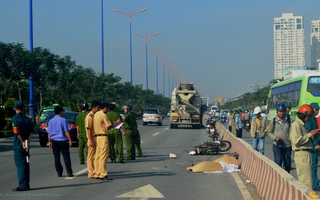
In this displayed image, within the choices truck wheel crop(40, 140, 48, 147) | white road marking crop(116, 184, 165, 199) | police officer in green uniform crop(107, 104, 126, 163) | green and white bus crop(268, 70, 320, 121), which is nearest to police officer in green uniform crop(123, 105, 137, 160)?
police officer in green uniform crop(107, 104, 126, 163)

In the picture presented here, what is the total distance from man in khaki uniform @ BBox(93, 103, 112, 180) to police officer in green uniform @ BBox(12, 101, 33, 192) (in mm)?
1990

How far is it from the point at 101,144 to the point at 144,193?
2.32m

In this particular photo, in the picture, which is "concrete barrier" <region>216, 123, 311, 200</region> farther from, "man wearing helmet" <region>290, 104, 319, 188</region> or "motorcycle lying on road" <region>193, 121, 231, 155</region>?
"motorcycle lying on road" <region>193, 121, 231, 155</region>

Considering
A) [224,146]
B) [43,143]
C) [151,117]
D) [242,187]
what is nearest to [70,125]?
[43,143]

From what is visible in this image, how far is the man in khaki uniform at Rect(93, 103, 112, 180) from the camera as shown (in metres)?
12.8

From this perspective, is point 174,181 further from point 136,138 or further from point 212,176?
point 136,138

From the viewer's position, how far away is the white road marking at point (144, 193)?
34.8 ft

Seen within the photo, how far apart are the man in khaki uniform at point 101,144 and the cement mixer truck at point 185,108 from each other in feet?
104

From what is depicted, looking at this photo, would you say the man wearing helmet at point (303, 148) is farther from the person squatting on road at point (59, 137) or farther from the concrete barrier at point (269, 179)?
the person squatting on road at point (59, 137)

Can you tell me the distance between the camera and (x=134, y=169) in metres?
15.3

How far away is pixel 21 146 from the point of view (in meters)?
11.1

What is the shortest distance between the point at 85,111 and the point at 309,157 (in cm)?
751

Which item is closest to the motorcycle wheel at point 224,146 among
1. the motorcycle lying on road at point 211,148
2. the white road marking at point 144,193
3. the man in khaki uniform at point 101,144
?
the motorcycle lying on road at point 211,148

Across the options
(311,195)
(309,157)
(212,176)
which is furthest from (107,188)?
(311,195)
